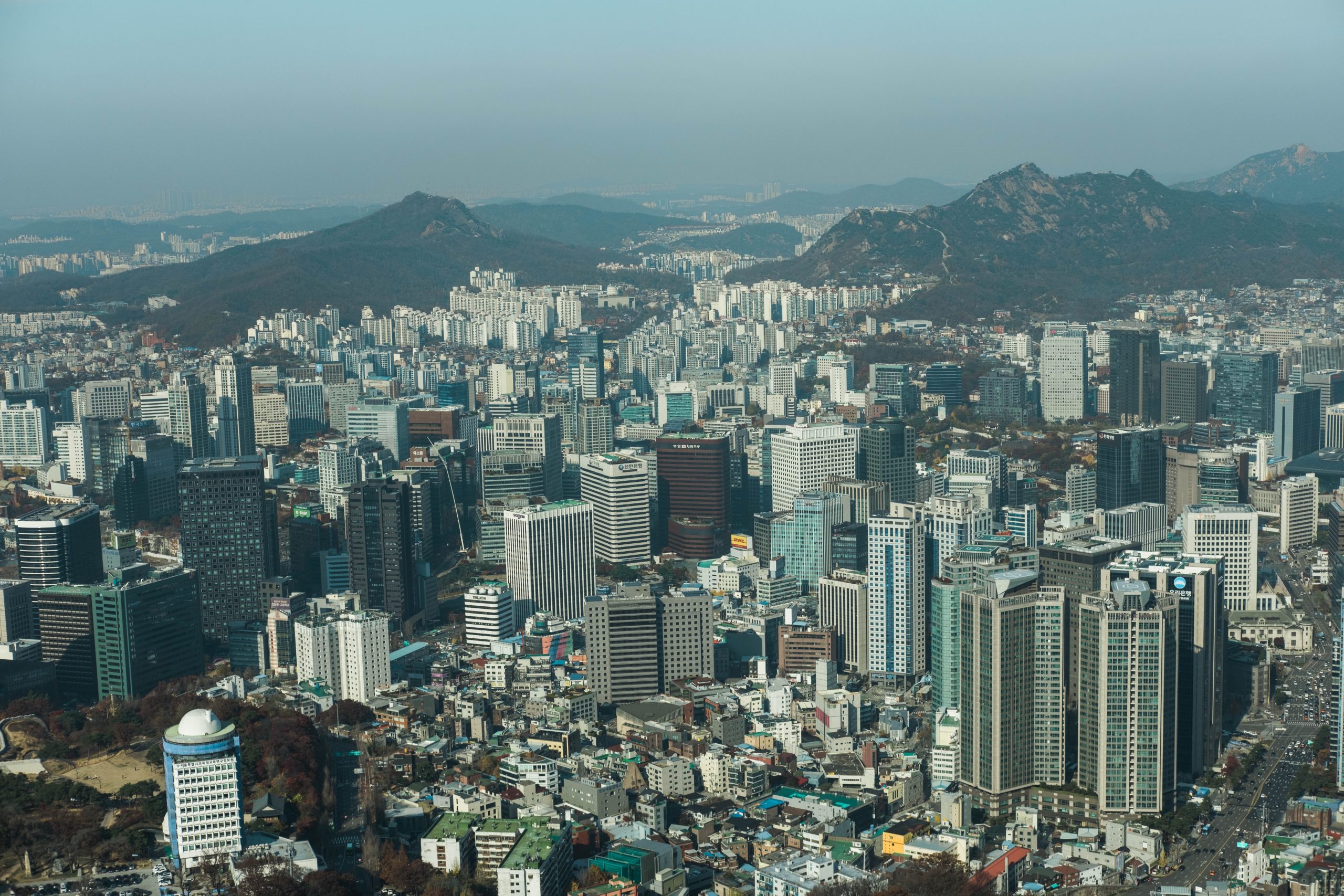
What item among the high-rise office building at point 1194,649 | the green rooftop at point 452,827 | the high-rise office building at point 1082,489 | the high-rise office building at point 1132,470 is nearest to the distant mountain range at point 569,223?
the high-rise office building at point 1082,489

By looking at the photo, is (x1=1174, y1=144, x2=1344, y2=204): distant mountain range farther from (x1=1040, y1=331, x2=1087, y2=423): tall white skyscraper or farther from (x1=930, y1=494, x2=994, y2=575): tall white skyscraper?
(x1=930, y1=494, x2=994, y2=575): tall white skyscraper

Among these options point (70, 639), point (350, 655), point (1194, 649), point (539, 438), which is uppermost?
point (539, 438)

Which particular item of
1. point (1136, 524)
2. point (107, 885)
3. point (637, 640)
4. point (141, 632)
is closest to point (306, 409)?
point (141, 632)

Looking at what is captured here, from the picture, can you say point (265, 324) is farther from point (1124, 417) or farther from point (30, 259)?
point (1124, 417)

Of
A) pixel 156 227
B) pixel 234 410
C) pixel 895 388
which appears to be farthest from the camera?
pixel 156 227

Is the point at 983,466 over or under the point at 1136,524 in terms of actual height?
over

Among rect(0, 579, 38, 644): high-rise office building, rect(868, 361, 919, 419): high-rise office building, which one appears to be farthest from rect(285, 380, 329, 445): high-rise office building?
rect(0, 579, 38, 644): high-rise office building

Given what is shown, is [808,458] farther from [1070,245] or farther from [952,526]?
[1070,245]
